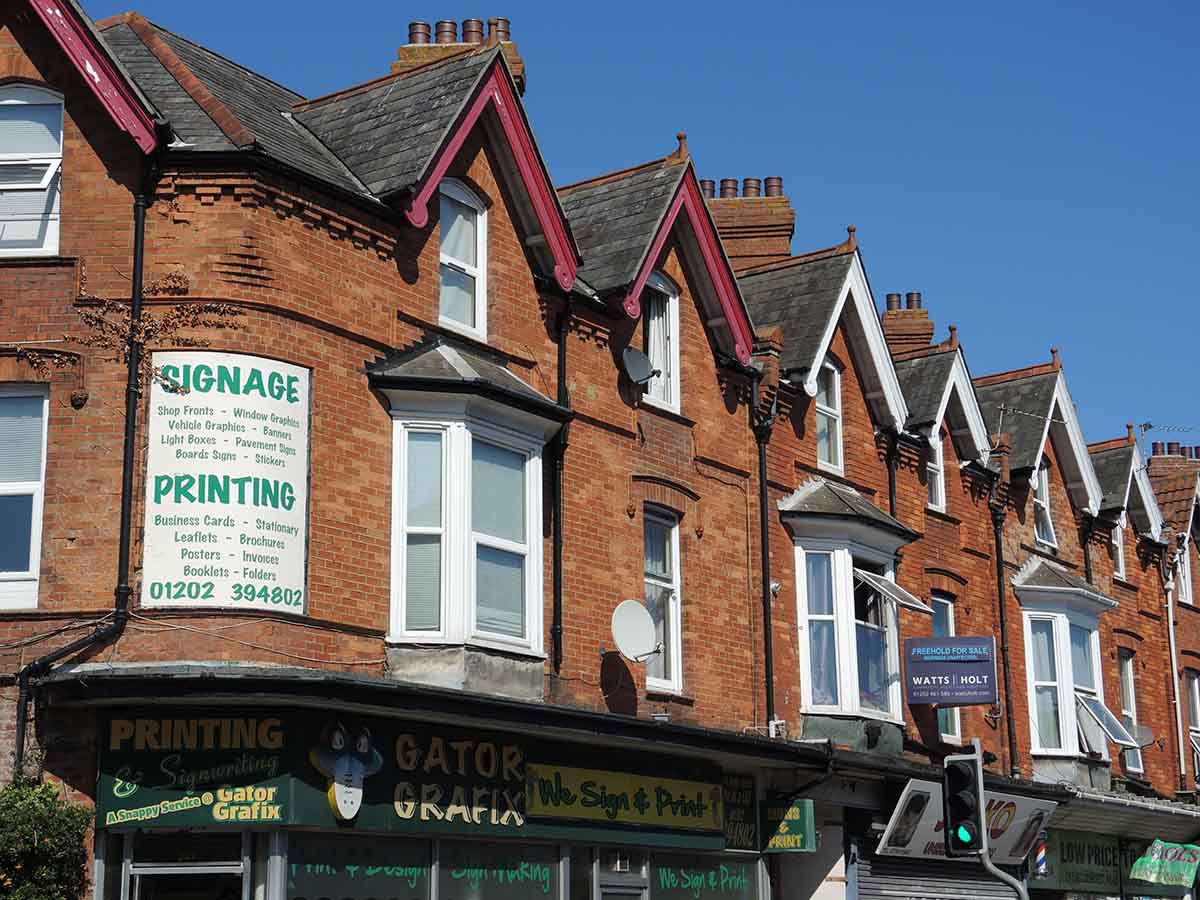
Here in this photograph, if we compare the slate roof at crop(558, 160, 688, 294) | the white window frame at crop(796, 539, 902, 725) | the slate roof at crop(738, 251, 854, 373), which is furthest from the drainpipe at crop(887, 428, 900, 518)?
the slate roof at crop(558, 160, 688, 294)

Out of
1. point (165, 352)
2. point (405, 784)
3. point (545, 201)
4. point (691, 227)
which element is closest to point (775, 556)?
point (691, 227)

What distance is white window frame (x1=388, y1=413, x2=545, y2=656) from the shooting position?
17297 mm

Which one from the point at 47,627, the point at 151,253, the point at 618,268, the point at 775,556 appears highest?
the point at 618,268

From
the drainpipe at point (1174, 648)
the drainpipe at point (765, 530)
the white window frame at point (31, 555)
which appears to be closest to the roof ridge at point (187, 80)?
the white window frame at point (31, 555)

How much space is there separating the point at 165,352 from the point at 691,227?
8.44m

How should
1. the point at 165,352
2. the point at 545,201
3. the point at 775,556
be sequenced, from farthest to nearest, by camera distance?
the point at 775,556
the point at 545,201
the point at 165,352

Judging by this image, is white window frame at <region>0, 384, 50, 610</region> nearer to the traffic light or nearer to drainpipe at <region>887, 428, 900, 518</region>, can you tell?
the traffic light

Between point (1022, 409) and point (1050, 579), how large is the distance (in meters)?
3.53

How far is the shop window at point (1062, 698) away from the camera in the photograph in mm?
28922

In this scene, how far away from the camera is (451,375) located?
17703 mm

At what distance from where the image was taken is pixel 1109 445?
34.8m

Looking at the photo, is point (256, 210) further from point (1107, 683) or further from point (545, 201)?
point (1107, 683)

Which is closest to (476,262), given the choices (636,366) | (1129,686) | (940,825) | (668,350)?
(636,366)

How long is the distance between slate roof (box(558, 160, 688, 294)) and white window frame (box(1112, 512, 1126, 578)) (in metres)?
14.8
